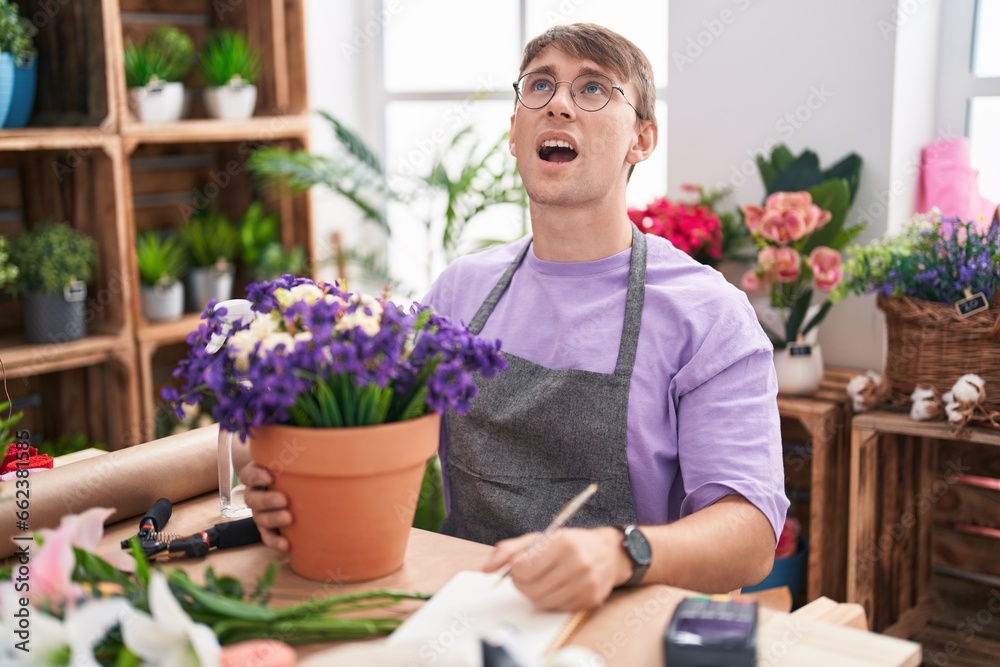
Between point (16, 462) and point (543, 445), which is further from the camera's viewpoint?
point (543, 445)

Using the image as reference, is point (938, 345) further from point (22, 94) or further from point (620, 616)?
point (22, 94)

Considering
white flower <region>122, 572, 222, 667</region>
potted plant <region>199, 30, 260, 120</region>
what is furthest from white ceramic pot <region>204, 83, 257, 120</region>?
white flower <region>122, 572, 222, 667</region>

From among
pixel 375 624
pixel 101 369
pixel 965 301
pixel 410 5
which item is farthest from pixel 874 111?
pixel 101 369

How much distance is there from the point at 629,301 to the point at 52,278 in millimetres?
1837

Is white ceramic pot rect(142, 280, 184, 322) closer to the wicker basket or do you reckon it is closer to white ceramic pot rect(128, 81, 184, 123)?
white ceramic pot rect(128, 81, 184, 123)

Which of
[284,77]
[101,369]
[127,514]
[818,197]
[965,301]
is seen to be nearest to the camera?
[127,514]

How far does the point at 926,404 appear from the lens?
7.45ft

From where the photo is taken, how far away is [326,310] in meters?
1.07

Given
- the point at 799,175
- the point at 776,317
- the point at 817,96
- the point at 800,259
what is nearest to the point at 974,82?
the point at 817,96

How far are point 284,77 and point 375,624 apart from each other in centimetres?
269

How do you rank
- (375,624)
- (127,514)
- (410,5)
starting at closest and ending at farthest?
(375,624) < (127,514) < (410,5)

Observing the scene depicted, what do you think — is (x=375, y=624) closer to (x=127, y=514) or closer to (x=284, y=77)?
(x=127, y=514)

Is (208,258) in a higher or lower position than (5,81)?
lower

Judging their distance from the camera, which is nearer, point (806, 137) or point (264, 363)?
point (264, 363)
